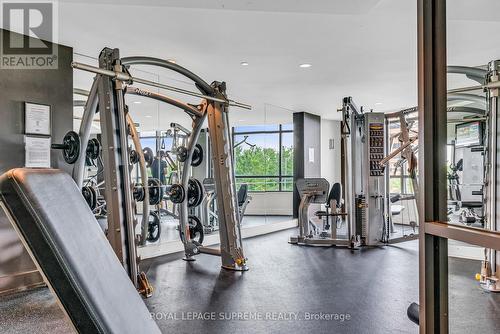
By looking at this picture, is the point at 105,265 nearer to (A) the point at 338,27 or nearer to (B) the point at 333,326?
(B) the point at 333,326

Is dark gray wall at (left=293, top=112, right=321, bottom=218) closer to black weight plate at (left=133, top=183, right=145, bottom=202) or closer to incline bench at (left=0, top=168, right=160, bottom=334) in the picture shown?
black weight plate at (left=133, top=183, right=145, bottom=202)

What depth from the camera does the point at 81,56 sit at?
156 inches

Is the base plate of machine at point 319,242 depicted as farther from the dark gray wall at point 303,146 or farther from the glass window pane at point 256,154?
the dark gray wall at point 303,146

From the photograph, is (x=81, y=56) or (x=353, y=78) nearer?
(x=81, y=56)

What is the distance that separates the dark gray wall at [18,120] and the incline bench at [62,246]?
301 centimetres

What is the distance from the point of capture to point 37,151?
345 centimetres

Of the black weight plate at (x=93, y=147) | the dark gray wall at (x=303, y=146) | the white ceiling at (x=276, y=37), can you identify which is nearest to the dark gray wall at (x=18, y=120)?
the white ceiling at (x=276, y=37)

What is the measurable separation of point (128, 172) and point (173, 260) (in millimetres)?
1997

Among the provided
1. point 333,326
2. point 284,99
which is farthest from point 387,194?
point 333,326

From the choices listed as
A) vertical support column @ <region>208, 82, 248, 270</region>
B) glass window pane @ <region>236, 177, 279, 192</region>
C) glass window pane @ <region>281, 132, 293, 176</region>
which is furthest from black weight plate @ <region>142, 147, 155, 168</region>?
glass window pane @ <region>281, 132, 293, 176</region>

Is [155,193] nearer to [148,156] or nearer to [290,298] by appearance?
[148,156]

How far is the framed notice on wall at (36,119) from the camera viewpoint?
337 centimetres

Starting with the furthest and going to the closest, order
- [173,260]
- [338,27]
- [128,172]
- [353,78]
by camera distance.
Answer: [353,78], [173,260], [338,27], [128,172]

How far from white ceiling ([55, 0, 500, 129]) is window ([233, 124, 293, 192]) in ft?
6.42
